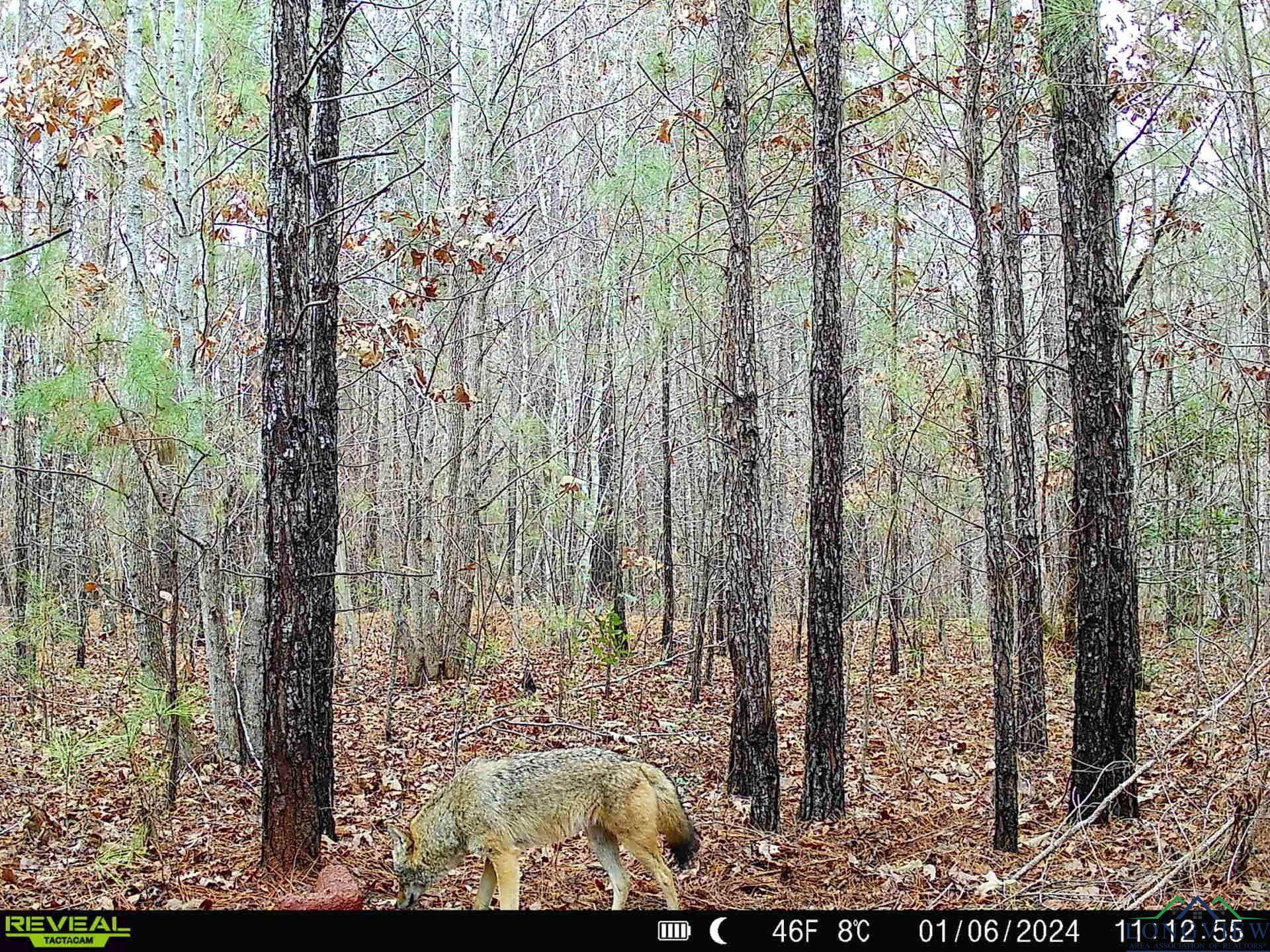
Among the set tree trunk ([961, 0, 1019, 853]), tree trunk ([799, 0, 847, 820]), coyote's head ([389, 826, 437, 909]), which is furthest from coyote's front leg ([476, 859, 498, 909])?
tree trunk ([961, 0, 1019, 853])

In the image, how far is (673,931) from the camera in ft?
17.6

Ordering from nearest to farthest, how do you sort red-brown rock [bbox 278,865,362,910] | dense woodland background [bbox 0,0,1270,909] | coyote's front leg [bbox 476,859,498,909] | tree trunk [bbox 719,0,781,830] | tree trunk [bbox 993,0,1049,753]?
red-brown rock [bbox 278,865,362,910] → coyote's front leg [bbox 476,859,498,909] → dense woodland background [bbox 0,0,1270,909] → tree trunk [bbox 719,0,781,830] → tree trunk [bbox 993,0,1049,753]

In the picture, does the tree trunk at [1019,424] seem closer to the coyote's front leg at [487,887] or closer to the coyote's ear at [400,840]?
the coyote's front leg at [487,887]

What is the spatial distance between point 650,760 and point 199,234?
22.1 feet

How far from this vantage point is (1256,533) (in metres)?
7.33

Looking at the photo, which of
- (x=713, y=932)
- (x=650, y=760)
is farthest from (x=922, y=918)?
(x=650, y=760)

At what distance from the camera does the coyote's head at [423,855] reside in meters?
5.62

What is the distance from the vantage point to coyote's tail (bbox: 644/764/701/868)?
5.85 meters

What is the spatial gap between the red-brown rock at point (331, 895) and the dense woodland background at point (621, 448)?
0.97 feet

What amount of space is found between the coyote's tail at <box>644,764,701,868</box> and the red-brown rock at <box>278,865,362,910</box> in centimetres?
172

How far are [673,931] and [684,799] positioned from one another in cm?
383

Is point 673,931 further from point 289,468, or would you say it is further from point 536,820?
point 289,468

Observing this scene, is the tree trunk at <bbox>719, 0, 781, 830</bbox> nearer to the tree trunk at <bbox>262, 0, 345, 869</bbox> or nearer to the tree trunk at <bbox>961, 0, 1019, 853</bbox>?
the tree trunk at <bbox>961, 0, 1019, 853</bbox>

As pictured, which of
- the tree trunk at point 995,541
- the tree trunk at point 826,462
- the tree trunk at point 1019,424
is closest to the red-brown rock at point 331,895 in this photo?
the tree trunk at point 826,462
